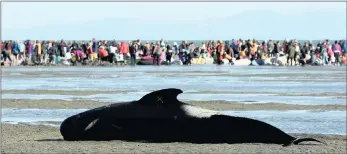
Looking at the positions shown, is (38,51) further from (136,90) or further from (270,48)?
(136,90)

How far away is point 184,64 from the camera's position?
58.9m

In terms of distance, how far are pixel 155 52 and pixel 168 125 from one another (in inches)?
1716

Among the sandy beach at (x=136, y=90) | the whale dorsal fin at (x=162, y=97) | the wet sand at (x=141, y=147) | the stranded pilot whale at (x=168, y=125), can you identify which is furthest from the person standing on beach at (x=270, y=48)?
the whale dorsal fin at (x=162, y=97)

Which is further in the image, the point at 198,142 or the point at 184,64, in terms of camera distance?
the point at 184,64

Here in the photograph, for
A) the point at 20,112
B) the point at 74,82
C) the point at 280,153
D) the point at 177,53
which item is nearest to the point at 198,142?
the point at 280,153

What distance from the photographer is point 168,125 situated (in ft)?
41.0

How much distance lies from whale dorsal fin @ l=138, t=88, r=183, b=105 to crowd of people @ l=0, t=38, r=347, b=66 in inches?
1680

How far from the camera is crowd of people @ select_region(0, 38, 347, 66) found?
186 feet

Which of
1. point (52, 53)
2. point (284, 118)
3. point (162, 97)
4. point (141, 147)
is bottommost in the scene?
point (52, 53)

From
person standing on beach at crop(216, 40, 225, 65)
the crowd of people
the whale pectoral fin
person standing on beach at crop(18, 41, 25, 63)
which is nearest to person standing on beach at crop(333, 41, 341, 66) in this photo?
the crowd of people

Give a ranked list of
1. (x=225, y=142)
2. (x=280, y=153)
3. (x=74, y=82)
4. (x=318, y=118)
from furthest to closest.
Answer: (x=74, y=82) < (x=318, y=118) < (x=225, y=142) < (x=280, y=153)

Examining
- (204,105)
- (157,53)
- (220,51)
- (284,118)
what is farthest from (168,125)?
(220,51)

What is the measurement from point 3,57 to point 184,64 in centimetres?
1136

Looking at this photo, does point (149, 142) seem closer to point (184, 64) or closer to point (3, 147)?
point (3, 147)
